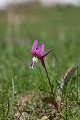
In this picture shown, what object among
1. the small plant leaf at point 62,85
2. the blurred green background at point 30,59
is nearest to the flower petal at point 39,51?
the small plant leaf at point 62,85

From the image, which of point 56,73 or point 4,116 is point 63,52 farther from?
point 4,116

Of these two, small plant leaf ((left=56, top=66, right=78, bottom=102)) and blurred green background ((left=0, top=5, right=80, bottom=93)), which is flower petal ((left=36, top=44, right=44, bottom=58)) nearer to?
small plant leaf ((left=56, top=66, right=78, bottom=102))

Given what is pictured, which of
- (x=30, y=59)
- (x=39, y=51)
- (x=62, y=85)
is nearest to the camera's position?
(x=39, y=51)

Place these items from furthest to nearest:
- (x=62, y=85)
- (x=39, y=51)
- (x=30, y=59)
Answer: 1. (x=30, y=59)
2. (x=62, y=85)
3. (x=39, y=51)

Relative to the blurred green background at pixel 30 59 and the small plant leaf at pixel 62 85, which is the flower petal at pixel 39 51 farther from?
the blurred green background at pixel 30 59

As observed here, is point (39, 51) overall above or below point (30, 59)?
below

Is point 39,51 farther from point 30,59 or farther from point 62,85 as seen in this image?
point 30,59

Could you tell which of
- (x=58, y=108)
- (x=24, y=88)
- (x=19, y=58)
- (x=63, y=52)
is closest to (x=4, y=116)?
(x=58, y=108)

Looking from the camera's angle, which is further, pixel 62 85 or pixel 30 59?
pixel 30 59

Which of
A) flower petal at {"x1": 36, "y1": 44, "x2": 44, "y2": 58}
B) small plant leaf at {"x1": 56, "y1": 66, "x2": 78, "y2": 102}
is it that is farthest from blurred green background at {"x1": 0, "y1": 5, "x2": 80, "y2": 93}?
flower petal at {"x1": 36, "y1": 44, "x2": 44, "y2": 58}

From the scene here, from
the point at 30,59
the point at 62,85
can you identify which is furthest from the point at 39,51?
the point at 30,59

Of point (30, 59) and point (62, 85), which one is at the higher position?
point (30, 59)
